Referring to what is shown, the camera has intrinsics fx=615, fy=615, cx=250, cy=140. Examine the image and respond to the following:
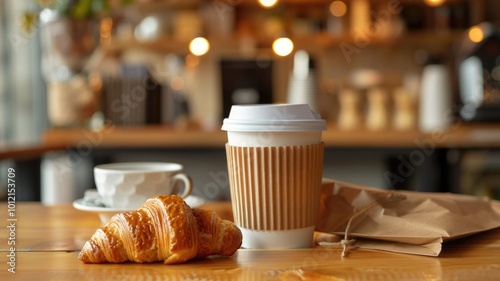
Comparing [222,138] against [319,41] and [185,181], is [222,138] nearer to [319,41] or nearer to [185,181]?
[185,181]

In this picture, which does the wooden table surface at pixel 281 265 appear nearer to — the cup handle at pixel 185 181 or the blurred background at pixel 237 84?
the cup handle at pixel 185 181

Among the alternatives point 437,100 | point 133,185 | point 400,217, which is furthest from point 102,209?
point 437,100

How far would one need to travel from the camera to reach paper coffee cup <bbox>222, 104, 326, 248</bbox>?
0.76 metres

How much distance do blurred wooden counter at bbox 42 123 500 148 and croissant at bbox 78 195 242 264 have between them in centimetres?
180

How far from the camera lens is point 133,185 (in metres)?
0.89

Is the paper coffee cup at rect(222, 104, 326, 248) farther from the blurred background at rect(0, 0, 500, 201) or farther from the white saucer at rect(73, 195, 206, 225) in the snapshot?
the blurred background at rect(0, 0, 500, 201)

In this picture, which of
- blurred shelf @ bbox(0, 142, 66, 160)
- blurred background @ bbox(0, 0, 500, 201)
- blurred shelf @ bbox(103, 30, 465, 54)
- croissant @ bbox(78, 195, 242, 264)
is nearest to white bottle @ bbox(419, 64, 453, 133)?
blurred background @ bbox(0, 0, 500, 201)

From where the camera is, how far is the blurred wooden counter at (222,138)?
249 centimetres

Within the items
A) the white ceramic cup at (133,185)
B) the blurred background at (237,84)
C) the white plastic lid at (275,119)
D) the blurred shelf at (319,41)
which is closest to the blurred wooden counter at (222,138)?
the blurred background at (237,84)

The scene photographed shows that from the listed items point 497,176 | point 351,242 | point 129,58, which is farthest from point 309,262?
point 129,58

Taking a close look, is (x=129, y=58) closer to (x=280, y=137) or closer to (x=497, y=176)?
(x=497, y=176)

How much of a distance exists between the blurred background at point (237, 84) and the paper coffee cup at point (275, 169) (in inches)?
44.0

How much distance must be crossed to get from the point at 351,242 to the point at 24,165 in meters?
1.80

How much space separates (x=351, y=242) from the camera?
78 centimetres
